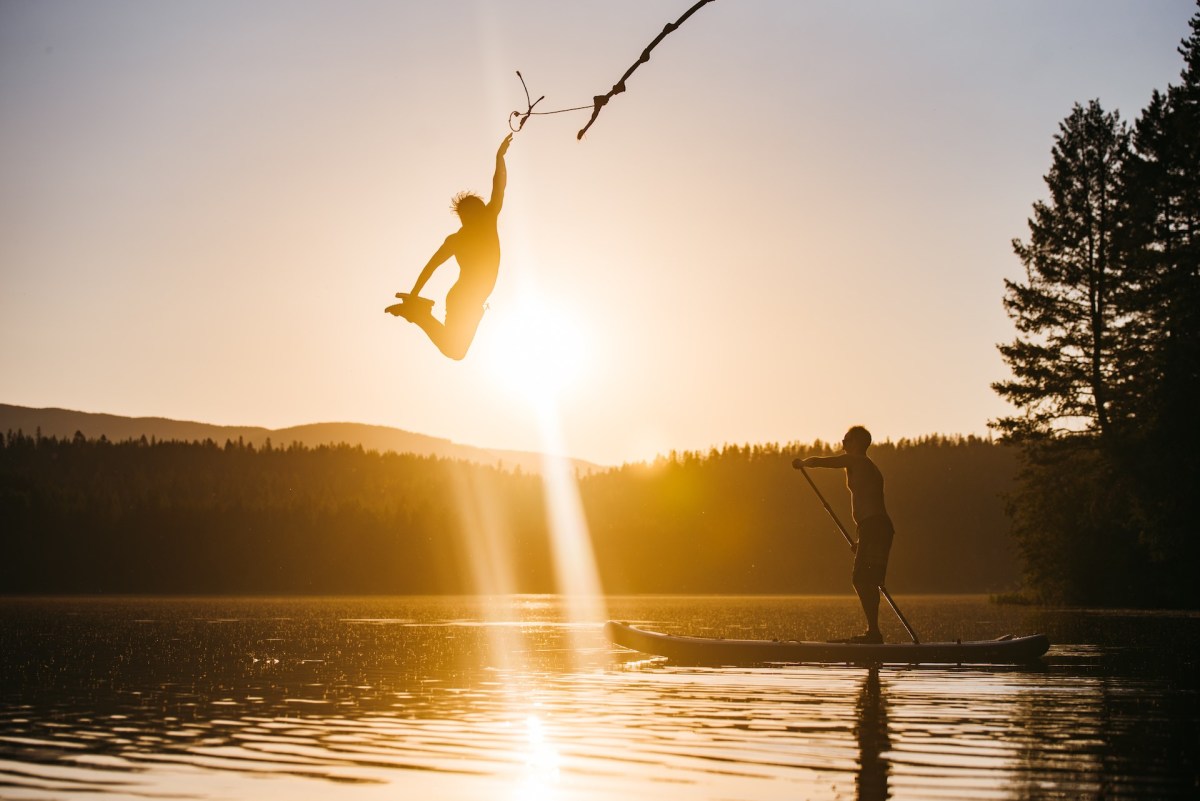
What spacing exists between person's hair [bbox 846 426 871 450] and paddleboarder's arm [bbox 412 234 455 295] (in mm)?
7850

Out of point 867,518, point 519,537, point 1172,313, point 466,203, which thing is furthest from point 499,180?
point 519,537

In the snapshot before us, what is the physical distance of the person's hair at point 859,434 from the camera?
65.3 ft

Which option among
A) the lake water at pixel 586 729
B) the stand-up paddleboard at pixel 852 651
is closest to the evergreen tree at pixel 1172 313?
the lake water at pixel 586 729

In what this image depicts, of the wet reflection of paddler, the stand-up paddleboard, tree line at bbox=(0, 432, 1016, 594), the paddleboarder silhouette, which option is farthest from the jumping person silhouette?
tree line at bbox=(0, 432, 1016, 594)

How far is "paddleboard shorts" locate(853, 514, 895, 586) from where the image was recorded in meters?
19.8

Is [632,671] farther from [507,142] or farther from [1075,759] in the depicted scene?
[1075,759]

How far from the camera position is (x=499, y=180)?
48.0ft

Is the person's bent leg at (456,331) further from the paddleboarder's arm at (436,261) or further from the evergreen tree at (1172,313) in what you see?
the evergreen tree at (1172,313)

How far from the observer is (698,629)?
35594 mm

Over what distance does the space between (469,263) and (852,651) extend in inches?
362

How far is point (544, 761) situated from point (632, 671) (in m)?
10.1

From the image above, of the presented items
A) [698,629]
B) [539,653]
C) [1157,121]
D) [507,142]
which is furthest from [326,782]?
[1157,121]

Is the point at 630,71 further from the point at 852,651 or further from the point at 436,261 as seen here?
the point at 852,651

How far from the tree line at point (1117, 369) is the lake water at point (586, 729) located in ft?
85.3
